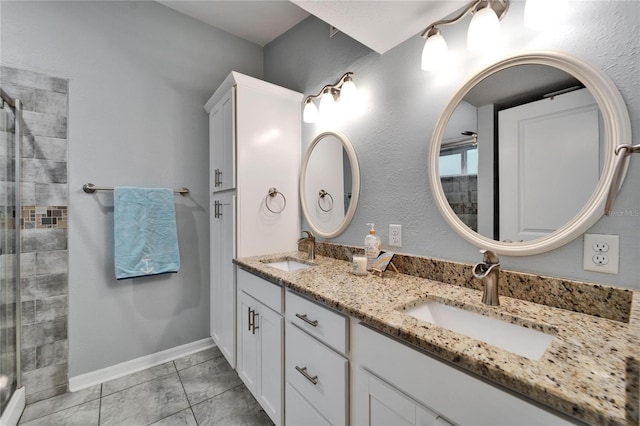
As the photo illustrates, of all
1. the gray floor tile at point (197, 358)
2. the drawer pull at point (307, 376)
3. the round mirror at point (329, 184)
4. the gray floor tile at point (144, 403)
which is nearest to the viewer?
the drawer pull at point (307, 376)

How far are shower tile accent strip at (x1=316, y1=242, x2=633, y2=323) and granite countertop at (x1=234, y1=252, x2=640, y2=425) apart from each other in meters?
0.03

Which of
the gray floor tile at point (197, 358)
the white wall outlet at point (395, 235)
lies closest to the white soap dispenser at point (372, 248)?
the white wall outlet at point (395, 235)

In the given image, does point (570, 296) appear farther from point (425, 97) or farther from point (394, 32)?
point (394, 32)

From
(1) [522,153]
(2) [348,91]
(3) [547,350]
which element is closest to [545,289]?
(3) [547,350]

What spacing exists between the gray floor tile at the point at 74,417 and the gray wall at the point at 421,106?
1832 millimetres

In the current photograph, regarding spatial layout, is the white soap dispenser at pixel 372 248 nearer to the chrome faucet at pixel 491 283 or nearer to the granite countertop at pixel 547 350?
the granite countertop at pixel 547 350

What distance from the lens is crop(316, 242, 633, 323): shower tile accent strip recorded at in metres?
0.85

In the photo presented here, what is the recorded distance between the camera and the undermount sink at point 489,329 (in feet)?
2.68

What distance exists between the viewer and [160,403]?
5.60 feet

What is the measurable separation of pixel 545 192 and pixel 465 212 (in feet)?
0.95

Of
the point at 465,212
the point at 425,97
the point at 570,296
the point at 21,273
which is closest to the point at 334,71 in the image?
the point at 425,97

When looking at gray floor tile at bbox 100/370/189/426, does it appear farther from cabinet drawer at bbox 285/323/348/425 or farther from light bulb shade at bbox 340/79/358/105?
light bulb shade at bbox 340/79/358/105

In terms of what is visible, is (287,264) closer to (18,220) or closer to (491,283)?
(491,283)

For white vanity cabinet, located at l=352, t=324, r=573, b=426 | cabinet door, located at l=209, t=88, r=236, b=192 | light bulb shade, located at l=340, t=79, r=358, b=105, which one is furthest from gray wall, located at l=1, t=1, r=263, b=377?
white vanity cabinet, located at l=352, t=324, r=573, b=426
